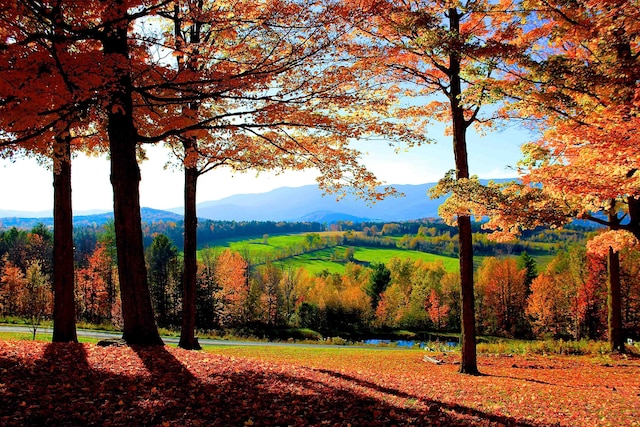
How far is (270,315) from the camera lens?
5616cm

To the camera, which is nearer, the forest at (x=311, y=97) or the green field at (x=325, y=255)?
the forest at (x=311, y=97)

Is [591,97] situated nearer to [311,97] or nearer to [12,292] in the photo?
[311,97]

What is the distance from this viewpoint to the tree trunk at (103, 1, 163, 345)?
→ 830cm

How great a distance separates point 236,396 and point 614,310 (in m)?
18.0

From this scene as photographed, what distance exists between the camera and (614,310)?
57.4 ft

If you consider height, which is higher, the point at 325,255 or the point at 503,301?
the point at 325,255

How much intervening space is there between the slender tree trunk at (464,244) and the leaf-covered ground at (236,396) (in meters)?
1.69

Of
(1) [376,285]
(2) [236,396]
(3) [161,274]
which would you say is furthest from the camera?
(1) [376,285]

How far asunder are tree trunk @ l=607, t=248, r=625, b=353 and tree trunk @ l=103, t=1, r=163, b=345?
18044mm

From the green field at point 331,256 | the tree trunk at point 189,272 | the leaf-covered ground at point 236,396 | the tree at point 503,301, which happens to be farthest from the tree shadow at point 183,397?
the green field at point 331,256

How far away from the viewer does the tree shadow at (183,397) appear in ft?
15.5

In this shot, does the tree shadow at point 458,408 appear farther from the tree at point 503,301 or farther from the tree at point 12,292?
the tree at point 503,301

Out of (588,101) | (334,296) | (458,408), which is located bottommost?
(334,296)

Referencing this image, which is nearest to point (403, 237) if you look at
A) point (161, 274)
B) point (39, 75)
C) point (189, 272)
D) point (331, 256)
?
point (331, 256)
